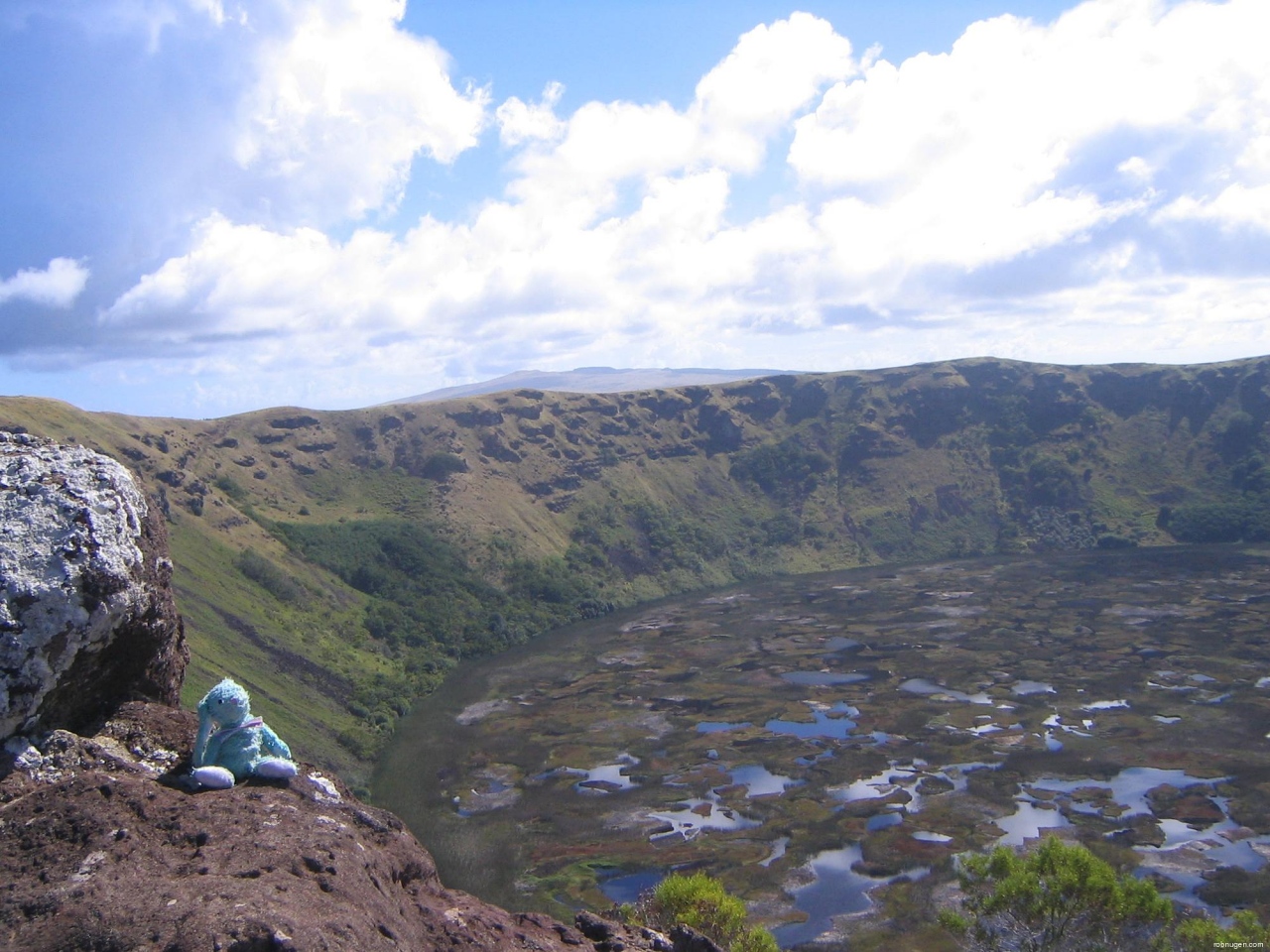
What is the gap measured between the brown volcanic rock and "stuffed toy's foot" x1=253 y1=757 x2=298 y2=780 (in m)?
0.15

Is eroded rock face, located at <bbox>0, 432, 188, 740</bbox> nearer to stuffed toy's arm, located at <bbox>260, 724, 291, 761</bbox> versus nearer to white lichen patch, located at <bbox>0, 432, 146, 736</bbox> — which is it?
white lichen patch, located at <bbox>0, 432, 146, 736</bbox>

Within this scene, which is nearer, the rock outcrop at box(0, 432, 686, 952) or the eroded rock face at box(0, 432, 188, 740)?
the rock outcrop at box(0, 432, 686, 952)

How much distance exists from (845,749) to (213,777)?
8089 cm

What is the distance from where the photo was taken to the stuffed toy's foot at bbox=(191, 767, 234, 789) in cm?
1172

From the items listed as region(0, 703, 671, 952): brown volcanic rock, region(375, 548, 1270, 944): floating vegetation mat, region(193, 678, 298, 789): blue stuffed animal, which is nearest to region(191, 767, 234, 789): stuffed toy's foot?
region(193, 678, 298, 789): blue stuffed animal

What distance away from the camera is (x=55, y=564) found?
1169cm

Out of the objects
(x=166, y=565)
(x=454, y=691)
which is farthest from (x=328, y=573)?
(x=166, y=565)

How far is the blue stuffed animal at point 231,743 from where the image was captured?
11.9 meters

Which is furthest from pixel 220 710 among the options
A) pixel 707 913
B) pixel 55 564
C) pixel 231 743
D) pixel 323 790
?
pixel 707 913

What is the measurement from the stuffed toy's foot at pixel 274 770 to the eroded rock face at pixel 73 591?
2.81m

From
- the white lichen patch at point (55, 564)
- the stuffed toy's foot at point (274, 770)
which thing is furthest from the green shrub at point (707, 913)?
the white lichen patch at point (55, 564)

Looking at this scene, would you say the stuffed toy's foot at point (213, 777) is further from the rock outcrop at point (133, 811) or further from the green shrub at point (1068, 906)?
the green shrub at point (1068, 906)

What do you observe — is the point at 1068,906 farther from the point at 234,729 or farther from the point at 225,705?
the point at 225,705

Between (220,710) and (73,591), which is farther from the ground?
(73,591)
